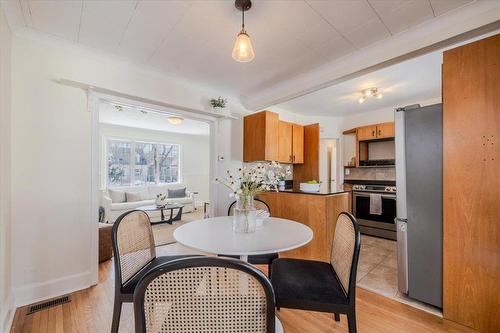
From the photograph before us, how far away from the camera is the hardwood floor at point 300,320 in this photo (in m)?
1.70

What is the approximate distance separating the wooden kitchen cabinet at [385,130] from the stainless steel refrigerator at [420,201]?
228cm

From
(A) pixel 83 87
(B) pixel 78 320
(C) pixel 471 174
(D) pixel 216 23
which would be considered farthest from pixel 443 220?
(A) pixel 83 87

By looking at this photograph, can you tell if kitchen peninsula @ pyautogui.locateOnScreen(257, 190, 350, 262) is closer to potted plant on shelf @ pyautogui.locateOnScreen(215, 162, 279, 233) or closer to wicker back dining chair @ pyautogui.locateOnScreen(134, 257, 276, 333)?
potted plant on shelf @ pyautogui.locateOnScreen(215, 162, 279, 233)

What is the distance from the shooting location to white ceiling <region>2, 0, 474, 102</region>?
1.67 m

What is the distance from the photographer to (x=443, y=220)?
1.80 metres

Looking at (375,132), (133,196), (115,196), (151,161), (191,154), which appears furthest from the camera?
(191,154)


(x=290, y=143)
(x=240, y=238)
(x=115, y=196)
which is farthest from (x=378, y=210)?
(x=115, y=196)

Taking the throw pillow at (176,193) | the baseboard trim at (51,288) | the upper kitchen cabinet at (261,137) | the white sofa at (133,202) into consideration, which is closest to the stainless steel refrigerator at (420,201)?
the upper kitchen cabinet at (261,137)

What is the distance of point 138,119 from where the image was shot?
5.35 m

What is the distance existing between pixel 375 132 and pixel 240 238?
3.92 m

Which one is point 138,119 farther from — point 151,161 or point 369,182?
point 369,182

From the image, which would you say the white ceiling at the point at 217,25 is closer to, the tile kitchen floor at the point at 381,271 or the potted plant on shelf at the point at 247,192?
the potted plant on shelf at the point at 247,192

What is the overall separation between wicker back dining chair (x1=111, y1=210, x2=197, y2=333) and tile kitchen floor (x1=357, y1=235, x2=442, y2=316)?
2075 millimetres

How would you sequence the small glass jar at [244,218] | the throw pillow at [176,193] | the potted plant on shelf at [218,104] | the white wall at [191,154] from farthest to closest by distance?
the white wall at [191,154], the throw pillow at [176,193], the potted plant on shelf at [218,104], the small glass jar at [244,218]
